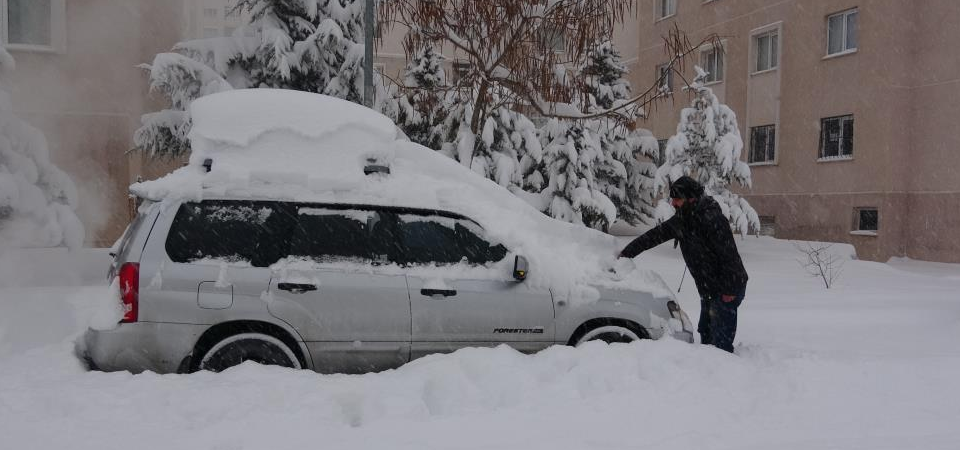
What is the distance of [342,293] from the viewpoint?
5.09 m

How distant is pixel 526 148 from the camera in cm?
1912

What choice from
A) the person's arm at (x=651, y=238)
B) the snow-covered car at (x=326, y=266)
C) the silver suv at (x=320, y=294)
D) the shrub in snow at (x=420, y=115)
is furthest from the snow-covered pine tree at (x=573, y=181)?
the silver suv at (x=320, y=294)

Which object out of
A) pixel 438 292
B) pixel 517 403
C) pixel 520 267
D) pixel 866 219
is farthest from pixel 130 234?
pixel 866 219

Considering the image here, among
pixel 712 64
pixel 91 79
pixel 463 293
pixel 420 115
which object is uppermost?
pixel 712 64

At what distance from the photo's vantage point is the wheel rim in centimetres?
554

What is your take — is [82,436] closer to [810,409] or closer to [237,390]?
[237,390]

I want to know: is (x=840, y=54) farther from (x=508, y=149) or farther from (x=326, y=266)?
(x=326, y=266)

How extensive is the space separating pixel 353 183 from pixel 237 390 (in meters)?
1.61

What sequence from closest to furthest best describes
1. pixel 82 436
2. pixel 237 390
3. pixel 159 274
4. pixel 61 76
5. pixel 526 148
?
1. pixel 82 436
2. pixel 237 390
3. pixel 159 274
4. pixel 61 76
5. pixel 526 148

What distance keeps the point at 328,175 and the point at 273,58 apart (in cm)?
800

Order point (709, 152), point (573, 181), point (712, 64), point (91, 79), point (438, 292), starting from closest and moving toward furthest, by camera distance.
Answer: point (438, 292) → point (91, 79) → point (709, 152) → point (573, 181) → point (712, 64)

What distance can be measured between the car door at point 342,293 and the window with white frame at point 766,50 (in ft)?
68.8

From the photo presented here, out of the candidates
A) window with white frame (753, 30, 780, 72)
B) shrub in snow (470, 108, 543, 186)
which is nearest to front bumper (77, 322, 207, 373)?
shrub in snow (470, 108, 543, 186)

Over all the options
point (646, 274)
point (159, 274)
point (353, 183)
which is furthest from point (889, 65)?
point (159, 274)
